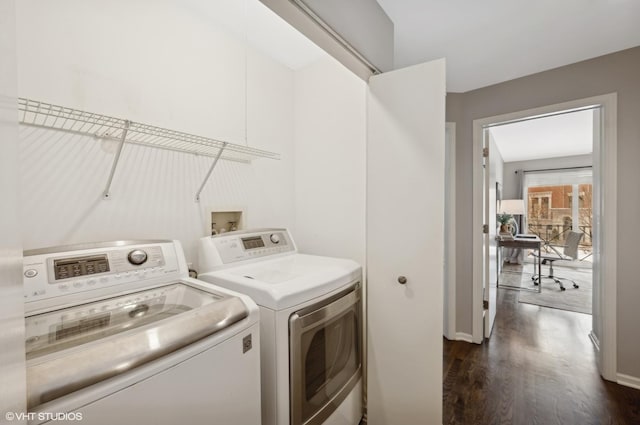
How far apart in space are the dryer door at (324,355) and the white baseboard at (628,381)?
6.87 ft

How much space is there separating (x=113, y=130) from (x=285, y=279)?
1052 mm

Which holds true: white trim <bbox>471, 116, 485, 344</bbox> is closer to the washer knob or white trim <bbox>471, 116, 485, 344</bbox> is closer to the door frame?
the door frame

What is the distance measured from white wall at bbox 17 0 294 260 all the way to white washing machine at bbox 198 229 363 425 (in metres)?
0.33

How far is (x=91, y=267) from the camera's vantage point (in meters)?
0.96

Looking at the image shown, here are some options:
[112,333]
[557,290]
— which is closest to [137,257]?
[112,333]

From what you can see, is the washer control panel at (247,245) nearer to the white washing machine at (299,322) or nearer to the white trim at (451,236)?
the white washing machine at (299,322)

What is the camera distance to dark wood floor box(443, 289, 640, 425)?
1637 millimetres

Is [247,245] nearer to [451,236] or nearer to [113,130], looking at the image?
[113,130]

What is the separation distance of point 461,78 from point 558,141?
382cm

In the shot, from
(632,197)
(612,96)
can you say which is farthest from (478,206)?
(612,96)

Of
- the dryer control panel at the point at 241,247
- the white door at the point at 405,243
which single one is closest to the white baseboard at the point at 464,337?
the white door at the point at 405,243

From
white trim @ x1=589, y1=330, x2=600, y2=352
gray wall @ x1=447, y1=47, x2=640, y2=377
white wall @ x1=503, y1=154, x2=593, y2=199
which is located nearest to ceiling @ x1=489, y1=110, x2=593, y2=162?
white wall @ x1=503, y1=154, x2=593, y2=199

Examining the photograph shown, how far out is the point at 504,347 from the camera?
245 cm

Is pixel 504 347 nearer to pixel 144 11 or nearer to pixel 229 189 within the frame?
pixel 229 189
